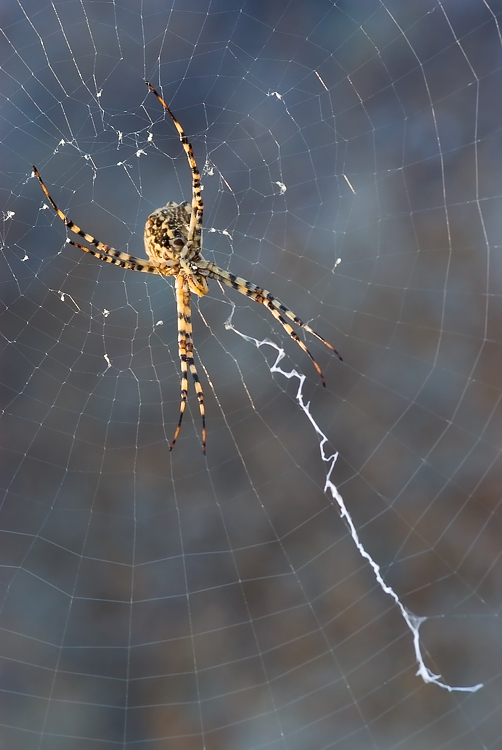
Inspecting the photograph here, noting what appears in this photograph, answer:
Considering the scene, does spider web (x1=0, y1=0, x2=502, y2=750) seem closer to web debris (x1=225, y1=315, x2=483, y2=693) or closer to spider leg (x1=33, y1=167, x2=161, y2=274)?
web debris (x1=225, y1=315, x2=483, y2=693)

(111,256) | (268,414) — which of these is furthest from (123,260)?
(268,414)

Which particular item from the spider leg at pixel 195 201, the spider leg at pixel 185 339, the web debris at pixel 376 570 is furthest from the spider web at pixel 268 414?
the spider leg at pixel 195 201

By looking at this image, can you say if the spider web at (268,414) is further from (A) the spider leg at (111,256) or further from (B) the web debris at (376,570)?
(A) the spider leg at (111,256)

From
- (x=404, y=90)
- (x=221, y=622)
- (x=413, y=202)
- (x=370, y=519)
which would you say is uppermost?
(x=404, y=90)

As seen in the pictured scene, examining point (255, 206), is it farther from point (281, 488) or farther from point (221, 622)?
point (221, 622)

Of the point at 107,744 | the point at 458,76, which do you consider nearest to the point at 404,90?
the point at 458,76

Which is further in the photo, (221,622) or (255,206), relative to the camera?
(255,206)

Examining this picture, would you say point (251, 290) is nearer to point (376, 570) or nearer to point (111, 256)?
point (111, 256)
